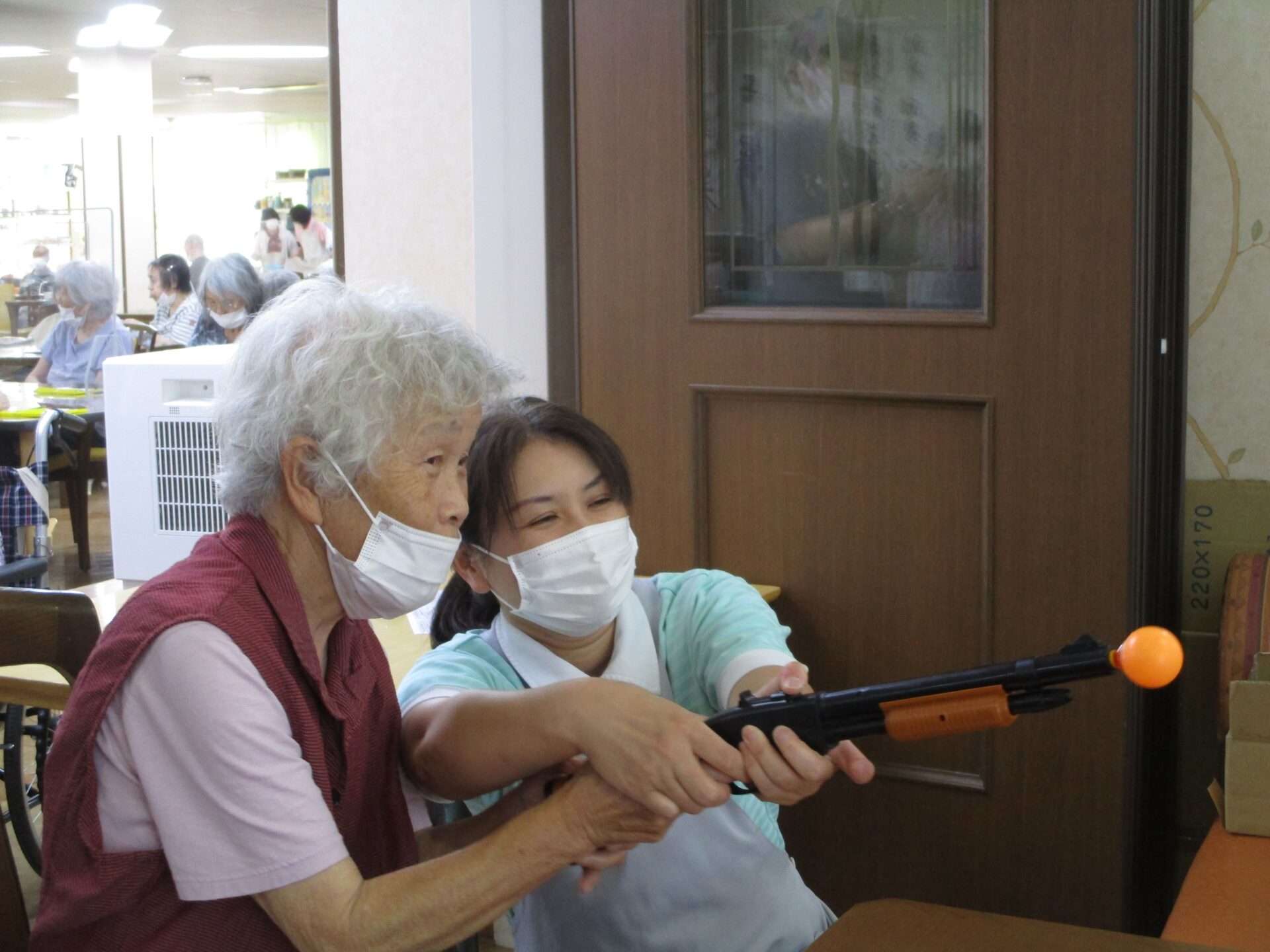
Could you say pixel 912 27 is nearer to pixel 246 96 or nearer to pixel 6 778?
pixel 6 778

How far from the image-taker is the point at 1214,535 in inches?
92.5

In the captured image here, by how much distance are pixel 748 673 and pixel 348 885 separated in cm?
49

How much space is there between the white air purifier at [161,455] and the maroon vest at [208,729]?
1.29 m

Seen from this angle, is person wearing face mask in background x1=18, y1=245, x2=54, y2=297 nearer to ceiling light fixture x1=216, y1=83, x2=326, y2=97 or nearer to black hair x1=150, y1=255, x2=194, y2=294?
ceiling light fixture x1=216, y1=83, x2=326, y2=97

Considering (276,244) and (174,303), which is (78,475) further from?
(276,244)

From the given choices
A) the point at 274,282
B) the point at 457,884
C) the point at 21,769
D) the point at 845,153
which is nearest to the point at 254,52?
the point at 274,282

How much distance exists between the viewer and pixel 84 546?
20.0 feet

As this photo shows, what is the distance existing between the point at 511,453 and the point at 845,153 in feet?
3.69

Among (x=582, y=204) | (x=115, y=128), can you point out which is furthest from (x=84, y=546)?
(x=115, y=128)

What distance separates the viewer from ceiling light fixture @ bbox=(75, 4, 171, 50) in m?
9.12

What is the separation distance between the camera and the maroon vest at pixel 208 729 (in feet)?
3.37

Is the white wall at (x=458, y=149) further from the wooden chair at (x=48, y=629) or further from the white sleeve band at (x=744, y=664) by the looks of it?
the white sleeve band at (x=744, y=664)

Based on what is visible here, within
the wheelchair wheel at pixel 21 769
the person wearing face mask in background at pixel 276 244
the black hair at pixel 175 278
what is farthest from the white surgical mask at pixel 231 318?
the person wearing face mask in background at pixel 276 244

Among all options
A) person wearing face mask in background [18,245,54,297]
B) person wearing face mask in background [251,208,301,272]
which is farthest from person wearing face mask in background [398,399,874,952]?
person wearing face mask in background [18,245,54,297]
